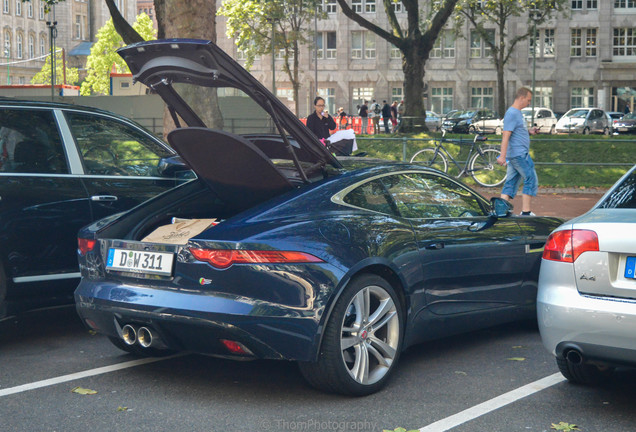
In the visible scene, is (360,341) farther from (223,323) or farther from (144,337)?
(144,337)

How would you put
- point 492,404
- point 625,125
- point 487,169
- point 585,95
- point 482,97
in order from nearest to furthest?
1. point 492,404
2. point 487,169
3. point 625,125
4. point 585,95
5. point 482,97

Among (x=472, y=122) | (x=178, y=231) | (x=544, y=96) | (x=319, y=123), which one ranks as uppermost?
(x=544, y=96)

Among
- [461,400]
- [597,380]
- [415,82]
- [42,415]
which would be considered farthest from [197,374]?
[415,82]

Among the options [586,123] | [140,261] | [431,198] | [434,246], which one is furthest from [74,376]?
[586,123]

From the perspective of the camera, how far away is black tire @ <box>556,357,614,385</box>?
5383 millimetres

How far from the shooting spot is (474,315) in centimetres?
627

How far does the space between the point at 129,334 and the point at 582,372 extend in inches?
103

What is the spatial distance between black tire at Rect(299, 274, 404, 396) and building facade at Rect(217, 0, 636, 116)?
219 ft

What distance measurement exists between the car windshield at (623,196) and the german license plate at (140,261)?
2.46 meters

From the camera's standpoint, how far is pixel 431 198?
6.22 metres

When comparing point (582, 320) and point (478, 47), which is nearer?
point (582, 320)

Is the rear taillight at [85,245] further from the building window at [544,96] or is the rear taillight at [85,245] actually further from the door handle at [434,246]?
the building window at [544,96]

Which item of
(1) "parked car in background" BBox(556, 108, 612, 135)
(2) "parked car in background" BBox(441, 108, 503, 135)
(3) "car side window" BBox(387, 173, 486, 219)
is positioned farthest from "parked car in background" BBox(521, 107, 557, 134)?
(3) "car side window" BBox(387, 173, 486, 219)

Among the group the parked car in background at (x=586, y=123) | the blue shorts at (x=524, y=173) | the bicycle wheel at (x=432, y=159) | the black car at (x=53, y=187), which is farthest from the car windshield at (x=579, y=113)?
the black car at (x=53, y=187)
